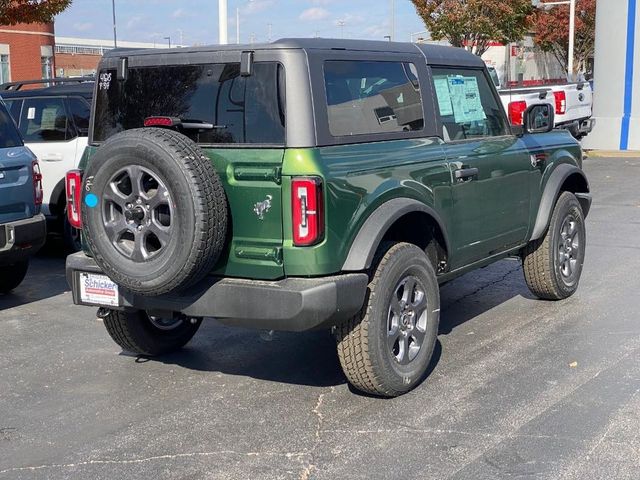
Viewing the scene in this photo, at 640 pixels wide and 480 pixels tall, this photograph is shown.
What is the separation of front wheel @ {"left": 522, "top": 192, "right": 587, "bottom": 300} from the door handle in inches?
56.4

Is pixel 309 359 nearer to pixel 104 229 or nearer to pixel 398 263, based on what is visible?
pixel 398 263

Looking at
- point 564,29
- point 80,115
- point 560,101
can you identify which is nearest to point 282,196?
point 80,115

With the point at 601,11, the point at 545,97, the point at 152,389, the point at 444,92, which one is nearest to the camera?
the point at 152,389

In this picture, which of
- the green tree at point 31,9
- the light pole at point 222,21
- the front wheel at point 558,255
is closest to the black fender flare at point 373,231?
the front wheel at point 558,255

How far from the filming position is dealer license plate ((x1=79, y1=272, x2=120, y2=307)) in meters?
5.07

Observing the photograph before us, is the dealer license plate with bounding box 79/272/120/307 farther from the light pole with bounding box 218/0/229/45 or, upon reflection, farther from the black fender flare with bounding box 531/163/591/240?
the light pole with bounding box 218/0/229/45

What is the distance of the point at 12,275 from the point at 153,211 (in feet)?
12.9

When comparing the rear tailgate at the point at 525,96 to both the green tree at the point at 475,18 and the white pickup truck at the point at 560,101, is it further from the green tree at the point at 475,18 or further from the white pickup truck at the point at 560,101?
the green tree at the point at 475,18

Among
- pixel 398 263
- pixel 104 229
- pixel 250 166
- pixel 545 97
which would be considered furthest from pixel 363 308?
pixel 545 97

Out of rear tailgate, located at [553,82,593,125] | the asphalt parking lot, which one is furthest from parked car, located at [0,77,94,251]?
rear tailgate, located at [553,82,593,125]

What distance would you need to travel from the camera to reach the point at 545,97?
648 inches

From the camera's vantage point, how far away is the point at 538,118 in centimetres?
664

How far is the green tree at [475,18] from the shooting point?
32062 mm

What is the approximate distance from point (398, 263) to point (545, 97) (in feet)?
40.8
